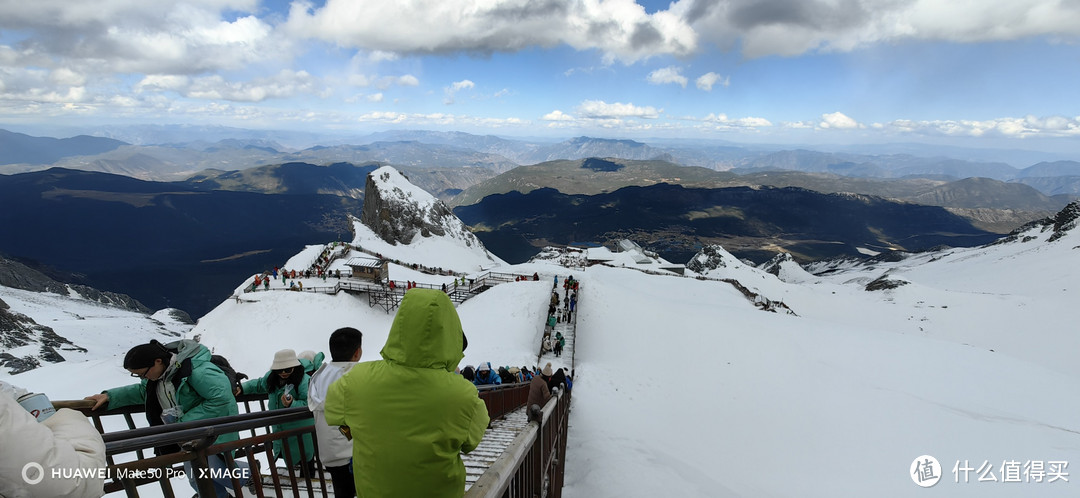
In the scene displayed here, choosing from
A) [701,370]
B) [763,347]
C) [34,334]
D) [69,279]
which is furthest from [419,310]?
[69,279]

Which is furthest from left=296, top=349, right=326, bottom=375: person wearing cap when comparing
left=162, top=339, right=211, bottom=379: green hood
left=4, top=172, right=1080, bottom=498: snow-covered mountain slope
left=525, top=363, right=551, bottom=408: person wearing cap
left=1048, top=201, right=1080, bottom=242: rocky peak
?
left=1048, top=201, right=1080, bottom=242: rocky peak

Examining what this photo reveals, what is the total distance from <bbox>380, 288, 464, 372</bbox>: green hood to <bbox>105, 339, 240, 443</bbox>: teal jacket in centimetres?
277

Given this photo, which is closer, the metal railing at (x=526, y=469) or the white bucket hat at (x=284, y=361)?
the metal railing at (x=526, y=469)

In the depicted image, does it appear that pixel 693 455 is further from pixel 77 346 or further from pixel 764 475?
pixel 77 346

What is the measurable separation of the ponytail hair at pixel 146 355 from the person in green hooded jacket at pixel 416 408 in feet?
8.63

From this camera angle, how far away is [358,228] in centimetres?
5944

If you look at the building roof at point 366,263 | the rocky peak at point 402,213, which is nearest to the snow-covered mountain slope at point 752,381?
the building roof at point 366,263

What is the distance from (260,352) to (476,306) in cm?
1149

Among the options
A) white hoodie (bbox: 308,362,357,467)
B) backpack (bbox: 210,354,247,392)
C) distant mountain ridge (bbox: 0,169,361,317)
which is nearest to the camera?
white hoodie (bbox: 308,362,357,467)

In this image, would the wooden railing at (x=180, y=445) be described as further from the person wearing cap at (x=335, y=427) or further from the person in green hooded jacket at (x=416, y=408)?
the person in green hooded jacket at (x=416, y=408)

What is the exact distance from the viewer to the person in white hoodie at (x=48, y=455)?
5.31 feet

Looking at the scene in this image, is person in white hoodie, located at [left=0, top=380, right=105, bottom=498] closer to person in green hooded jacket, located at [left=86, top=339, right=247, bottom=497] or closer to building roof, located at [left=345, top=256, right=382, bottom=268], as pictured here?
person in green hooded jacket, located at [left=86, top=339, right=247, bottom=497]

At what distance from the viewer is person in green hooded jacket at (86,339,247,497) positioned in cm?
386

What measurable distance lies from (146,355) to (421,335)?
3.26 metres
